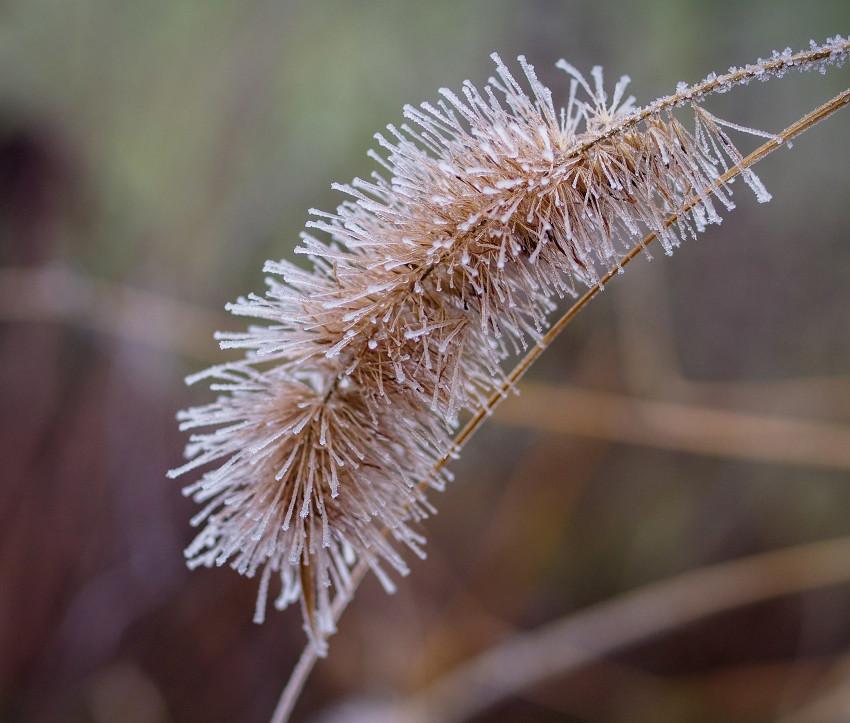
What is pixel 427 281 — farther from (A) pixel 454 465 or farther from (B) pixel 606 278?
(A) pixel 454 465

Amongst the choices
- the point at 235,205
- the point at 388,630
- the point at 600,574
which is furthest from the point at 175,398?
the point at 600,574

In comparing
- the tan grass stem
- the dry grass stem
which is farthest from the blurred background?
the tan grass stem

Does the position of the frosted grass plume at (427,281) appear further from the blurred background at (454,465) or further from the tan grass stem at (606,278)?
the blurred background at (454,465)

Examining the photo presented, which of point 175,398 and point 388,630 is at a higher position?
point 175,398

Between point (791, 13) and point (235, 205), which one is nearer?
point (791, 13)

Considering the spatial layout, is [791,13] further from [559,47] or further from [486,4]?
[486,4]

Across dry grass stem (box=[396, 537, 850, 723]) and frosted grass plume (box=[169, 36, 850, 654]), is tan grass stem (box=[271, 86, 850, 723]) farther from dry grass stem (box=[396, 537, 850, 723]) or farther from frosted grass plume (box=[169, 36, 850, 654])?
dry grass stem (box=[396, 537, 850, 723])

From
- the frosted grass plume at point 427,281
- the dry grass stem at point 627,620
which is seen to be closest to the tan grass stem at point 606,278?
the frosted grass plume at point 427,281

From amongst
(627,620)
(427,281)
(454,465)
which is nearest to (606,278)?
(427,281)
